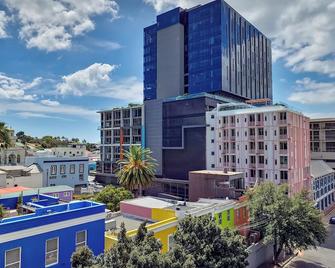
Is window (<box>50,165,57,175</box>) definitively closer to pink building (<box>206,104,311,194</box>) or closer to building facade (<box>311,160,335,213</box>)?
pink building (<box>206,104,311,194</box>)

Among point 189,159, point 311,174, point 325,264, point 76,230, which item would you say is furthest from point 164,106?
point 76,230

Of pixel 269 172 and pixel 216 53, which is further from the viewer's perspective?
pixel 216 53

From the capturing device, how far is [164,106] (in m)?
76.1

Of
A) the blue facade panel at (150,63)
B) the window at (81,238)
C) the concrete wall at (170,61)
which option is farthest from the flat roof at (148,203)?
the blue facade panel at (150,63)

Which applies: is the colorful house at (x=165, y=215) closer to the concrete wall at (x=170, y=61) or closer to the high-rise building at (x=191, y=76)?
the high-rise building at (x=191, y=76)

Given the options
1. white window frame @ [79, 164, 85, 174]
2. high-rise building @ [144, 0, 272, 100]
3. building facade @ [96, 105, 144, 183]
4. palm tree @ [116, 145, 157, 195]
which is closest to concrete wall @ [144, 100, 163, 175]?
building facade @ [96, 105, 144, 183]

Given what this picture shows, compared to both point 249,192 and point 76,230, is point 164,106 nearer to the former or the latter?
point 249,192

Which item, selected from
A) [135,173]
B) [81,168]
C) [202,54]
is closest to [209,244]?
[135,173]

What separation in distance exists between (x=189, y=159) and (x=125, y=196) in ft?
88.5

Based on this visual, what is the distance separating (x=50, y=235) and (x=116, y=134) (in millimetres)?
73603

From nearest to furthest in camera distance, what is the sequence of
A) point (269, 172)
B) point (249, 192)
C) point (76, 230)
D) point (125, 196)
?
point (76, 230) < point (249, 192) < point (125, 196) < point (269, 172)

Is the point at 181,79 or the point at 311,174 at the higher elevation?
the point at 181,79

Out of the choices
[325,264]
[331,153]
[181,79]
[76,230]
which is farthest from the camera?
[181,79]

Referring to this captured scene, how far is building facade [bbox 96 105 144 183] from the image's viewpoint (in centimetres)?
8506
